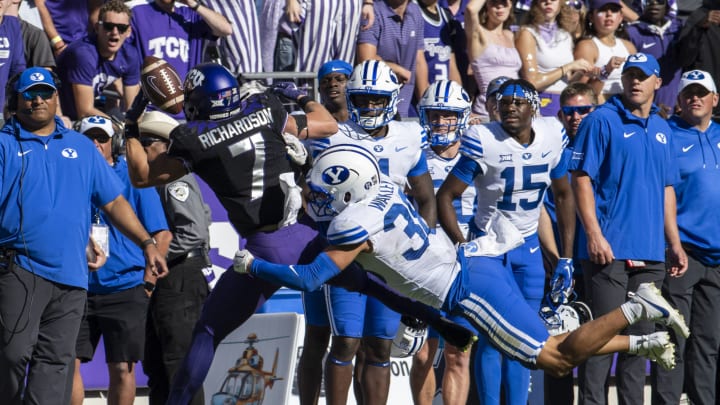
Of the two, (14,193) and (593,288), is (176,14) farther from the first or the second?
(593,288)

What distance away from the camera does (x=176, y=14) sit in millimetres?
9938

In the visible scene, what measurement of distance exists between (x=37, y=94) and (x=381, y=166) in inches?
81.9

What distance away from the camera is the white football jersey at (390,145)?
7.80m

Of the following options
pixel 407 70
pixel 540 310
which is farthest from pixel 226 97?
pixel 407 70

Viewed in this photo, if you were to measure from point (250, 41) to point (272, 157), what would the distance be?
10.5ft

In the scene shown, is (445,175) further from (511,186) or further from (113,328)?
(113,328)

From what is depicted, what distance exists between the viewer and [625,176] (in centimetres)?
835

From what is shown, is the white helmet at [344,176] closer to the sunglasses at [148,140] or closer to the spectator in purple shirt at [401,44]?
the sunglasses at [148,140]

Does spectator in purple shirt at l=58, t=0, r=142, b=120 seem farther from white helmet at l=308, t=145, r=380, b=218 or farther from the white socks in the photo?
the white socks

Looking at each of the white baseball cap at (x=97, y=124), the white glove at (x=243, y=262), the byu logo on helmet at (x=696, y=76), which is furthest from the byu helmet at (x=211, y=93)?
the byu logo on helmet at (x=696, y=76)

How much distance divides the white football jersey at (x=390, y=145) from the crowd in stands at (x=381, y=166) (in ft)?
0.06

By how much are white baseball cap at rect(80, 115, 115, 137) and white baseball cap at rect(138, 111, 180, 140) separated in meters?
1.18

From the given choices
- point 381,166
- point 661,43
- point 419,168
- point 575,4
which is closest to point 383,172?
point 381,166

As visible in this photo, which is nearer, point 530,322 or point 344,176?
point 344,176
